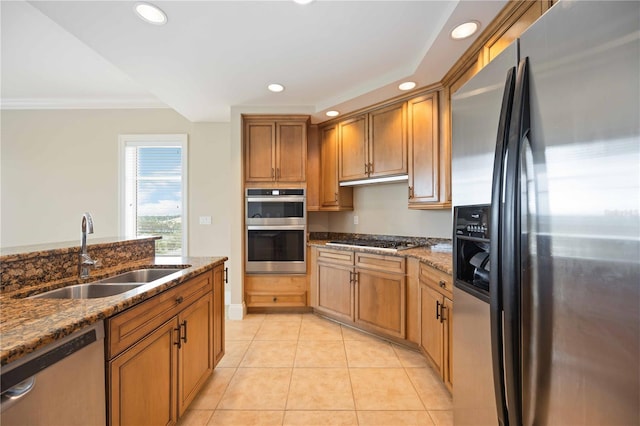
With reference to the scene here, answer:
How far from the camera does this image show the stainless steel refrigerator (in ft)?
1.67

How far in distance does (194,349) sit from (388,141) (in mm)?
2558

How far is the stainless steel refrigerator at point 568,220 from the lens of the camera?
0.51 metres

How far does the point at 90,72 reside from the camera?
9.82 ft

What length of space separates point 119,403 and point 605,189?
5.41 ft

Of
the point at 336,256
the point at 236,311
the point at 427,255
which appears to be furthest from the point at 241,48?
the point at 236,311

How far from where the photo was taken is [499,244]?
78cm

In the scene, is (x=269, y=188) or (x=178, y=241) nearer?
(x=269, y=188)

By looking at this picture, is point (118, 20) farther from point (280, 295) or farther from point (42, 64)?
point (280, 295)

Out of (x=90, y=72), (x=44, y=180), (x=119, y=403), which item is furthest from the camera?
(x=44, y=180)

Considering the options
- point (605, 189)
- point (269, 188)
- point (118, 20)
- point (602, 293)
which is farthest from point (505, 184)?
point (269, 188)

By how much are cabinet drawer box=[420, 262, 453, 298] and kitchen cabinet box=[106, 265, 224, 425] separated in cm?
163

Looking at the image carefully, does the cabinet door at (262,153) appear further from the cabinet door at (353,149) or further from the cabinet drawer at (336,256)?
the cabinet drawer at (336,256)

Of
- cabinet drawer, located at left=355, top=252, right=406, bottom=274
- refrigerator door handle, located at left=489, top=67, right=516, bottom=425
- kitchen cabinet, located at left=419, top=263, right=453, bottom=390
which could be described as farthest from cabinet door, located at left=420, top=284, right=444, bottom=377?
refrigerator door handle, located at left=489, top=67, right=516, bottom=425

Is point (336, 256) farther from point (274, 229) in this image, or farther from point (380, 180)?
point (380, 180)
